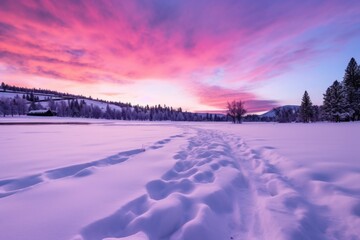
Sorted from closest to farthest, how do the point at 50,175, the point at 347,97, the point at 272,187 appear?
the point at 272,187, the point at 50,175, the point at 347,97

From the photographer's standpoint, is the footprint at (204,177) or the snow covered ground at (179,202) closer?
the snow covered ground at (179,202)

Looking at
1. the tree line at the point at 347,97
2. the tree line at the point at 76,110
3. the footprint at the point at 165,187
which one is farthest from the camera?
the tree line at the point at 76,110

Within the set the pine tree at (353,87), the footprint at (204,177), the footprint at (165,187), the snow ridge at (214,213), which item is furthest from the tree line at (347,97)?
the footprint at (165,187)

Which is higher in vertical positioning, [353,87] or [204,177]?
[353,87]

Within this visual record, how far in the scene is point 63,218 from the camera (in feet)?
7.71

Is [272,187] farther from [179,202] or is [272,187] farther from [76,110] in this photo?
[76,110]

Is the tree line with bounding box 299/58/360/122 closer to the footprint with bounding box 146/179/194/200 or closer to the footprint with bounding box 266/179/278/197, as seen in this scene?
the footprint with bounding box 266/179/278/197

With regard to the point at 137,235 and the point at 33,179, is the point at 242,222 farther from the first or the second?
the point at 33,179

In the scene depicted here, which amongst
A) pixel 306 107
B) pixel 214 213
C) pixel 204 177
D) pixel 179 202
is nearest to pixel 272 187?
pixel 204 177

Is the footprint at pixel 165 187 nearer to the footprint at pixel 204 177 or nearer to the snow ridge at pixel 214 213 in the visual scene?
the snow ridge at pixel 214 213

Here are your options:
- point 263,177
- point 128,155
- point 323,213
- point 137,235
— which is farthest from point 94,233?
point 128,155

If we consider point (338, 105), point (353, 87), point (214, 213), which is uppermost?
point (353, 87)

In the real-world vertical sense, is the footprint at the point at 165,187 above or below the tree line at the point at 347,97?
below

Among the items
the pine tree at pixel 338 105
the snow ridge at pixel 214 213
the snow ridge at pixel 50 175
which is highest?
the pine tree at pixel 338 105
